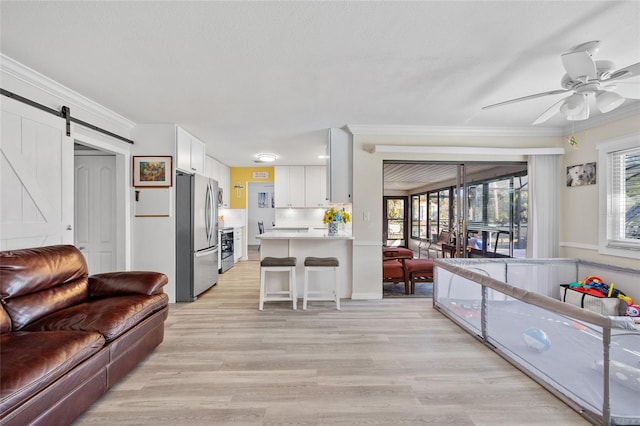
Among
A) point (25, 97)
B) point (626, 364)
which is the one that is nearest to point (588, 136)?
point (626, 364)

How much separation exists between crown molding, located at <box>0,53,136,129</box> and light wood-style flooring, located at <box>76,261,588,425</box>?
2.61 metres

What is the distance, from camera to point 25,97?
2.56 metres

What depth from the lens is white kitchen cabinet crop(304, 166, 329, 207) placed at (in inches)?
276

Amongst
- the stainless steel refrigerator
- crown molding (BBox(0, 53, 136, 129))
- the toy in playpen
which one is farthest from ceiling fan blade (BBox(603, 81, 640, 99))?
crown molding (BBox(0, 53, 136, 129))

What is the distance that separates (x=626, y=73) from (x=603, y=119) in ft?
7.29

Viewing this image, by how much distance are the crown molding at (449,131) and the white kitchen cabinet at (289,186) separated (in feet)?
10.0

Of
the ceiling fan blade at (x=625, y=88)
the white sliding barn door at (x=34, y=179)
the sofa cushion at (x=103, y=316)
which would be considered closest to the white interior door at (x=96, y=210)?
the white sliding barn door at (x=34, y=179)

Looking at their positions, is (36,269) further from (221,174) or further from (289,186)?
(289,186)

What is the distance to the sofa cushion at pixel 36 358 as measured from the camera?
1.33 m

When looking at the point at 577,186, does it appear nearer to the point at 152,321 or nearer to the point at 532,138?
the point at 532,138

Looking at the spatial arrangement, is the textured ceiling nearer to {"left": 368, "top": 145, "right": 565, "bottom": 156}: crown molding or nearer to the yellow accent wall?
{"left": 368, "top": 145, "right": 565, "bottom": 156}: crown molding

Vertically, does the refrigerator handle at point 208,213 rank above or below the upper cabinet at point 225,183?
below

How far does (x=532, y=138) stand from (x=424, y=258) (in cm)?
241

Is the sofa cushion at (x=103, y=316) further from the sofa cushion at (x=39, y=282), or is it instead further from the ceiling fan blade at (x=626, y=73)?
the ceiling fan blade at (x=626, y=73)
